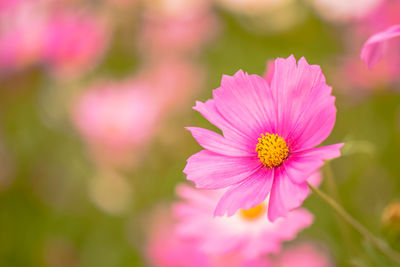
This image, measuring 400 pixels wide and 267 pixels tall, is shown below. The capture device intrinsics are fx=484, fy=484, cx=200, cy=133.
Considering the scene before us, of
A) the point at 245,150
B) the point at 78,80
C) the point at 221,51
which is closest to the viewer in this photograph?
the point at 245,150

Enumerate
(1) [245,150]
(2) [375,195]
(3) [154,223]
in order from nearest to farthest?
(1) [245,150]
(2) [375,195]
(3) [154,223]

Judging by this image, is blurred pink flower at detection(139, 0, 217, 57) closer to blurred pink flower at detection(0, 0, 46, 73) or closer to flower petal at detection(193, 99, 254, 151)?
blurred pink flower at detection(0, 0, 46, 73)

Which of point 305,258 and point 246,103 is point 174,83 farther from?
point 246,103

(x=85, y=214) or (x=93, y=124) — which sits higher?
(x=93, y=124)

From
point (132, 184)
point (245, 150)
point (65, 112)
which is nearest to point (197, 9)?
point (65, 112)

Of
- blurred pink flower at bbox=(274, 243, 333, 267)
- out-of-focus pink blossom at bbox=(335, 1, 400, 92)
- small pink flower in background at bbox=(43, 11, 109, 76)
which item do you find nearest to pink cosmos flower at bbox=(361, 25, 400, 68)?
blurred pink flower at bbox=(274, 243, 333, 267)

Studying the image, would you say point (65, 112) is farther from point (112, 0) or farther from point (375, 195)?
point (375, 195)
